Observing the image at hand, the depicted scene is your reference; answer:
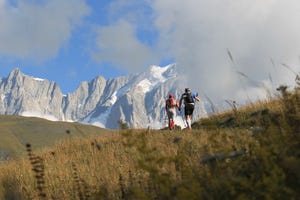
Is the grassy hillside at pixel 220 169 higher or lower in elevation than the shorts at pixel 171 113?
lower

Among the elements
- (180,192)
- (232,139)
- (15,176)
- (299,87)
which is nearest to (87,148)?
(15,176)

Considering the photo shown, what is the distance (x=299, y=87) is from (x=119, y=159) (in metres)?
7.14

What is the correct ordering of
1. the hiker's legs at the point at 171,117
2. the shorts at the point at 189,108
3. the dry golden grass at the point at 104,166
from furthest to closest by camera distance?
the hiker's legs at the point at 171,117
the shorts at the point at 189,108
the dry golden grass at the point at 104,166

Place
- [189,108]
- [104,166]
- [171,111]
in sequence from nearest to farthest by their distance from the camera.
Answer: [104,166], [189,108], [171,111]

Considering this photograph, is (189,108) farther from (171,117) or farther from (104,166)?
(104,166)

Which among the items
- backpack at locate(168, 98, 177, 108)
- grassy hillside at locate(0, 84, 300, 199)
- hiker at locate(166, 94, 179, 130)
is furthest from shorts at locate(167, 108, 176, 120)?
grassy hillside at locate(0, 84, 300, 199)

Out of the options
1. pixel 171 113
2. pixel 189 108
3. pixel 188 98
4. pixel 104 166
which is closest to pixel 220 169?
pixel 104 166

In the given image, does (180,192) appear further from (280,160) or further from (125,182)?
(125,182)

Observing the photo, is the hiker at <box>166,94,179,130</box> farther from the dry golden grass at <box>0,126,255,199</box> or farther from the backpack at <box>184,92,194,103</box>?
the dry golden grass at <box>0,126,255,199</box>

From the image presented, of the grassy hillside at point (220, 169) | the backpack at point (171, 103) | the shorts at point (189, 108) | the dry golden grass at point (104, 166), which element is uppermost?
the backpack at point (171, 103)

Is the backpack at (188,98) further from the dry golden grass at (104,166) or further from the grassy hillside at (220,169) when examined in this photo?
the grassy hillside at (220,169)

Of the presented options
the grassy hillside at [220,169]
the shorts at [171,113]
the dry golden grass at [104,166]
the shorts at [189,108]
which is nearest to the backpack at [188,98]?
the shorts at [189,108]

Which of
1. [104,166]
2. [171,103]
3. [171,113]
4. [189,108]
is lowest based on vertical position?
[104,166]

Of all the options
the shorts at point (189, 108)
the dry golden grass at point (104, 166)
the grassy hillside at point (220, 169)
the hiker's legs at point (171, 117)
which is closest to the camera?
the grassy hillside at point (220, 169)
